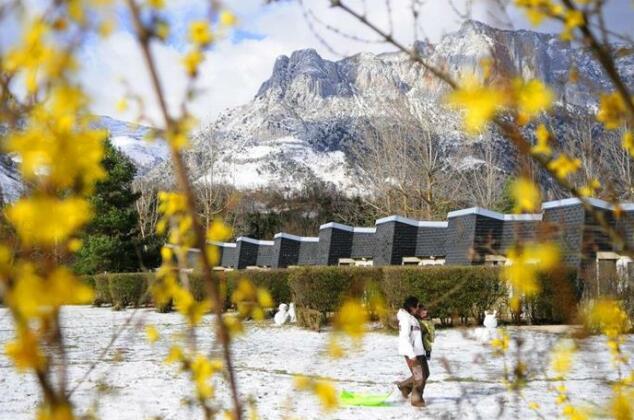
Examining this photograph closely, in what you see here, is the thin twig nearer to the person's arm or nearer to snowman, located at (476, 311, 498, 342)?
the person's arm

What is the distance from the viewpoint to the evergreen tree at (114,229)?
31844mm

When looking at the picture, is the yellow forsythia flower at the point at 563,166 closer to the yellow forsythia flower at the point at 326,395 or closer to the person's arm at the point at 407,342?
the yellow forsythia flower at the point at 326,395

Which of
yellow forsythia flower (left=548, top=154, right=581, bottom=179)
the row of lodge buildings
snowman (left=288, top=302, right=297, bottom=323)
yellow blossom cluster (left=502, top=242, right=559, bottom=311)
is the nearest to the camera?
yellow forsythia flower (left=548, top=154, right=581, bottom=179)

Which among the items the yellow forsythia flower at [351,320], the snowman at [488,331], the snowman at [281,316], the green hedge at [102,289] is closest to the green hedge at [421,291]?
the snowman at [488,331]

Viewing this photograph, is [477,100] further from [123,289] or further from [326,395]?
[123,289]

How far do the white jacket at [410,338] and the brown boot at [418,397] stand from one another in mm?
322

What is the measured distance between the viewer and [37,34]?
3.48 feet

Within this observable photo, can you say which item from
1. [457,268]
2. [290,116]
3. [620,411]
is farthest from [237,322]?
[290,116]

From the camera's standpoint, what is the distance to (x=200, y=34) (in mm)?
1184

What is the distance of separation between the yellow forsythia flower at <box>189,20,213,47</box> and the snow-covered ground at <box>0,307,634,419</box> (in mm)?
3150

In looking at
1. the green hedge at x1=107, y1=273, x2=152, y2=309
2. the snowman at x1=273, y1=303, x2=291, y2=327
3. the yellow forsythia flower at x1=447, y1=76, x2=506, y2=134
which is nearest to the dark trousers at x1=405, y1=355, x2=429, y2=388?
the yellow forsythia flower at x1=447, y1=76, x2=506, y2=134

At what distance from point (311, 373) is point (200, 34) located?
338 centimetres

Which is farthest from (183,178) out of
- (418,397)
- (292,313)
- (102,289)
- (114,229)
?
(114,229)

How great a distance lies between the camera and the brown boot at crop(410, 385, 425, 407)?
671 cm
